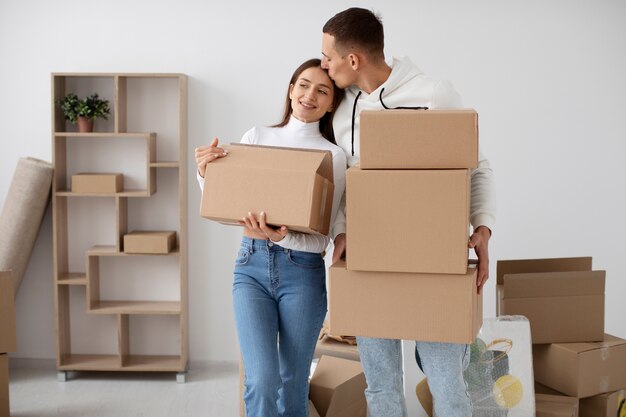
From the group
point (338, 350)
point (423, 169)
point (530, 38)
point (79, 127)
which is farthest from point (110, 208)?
point (423, 169)

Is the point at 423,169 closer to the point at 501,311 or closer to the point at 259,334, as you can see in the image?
the point at 259,334

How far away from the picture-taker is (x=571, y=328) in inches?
120

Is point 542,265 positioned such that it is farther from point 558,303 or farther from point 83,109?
point 83,109

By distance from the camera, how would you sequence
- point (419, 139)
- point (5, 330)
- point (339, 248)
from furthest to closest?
point (5, 330), point (339, 248), point (419, 139)

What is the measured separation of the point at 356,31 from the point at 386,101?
0.21m

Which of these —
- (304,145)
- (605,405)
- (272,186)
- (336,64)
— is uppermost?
(336,64)

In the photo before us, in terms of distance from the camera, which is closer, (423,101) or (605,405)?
(423,101)

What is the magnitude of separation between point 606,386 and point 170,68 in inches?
99.9

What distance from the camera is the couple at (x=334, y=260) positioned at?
6.61ft

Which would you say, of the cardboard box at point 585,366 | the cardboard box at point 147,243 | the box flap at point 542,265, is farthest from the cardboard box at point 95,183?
the cardboard box at point 585,366

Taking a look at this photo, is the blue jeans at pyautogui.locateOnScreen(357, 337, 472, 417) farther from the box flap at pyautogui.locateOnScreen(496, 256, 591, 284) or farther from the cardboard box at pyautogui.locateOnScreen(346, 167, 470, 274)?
the box flap at pyautogui.locateOnScreen(496, 256, 591, 284)

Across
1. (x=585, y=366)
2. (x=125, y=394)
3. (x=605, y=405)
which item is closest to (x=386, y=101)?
(x=585, y=366)

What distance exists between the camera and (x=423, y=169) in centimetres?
184

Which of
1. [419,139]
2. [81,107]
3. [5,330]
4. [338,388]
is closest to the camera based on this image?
[419,139]
